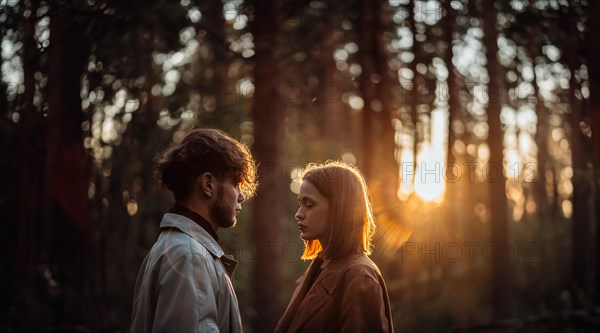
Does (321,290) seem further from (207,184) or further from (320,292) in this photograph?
(207,184)

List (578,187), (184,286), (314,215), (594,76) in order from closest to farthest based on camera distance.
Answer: (184,286)
(314,215)
(594,76)
(578,187)

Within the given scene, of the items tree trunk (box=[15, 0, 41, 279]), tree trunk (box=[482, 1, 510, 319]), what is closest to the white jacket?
tree trunk (box=[15, 0, 41, 279])

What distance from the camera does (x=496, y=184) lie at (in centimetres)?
1451

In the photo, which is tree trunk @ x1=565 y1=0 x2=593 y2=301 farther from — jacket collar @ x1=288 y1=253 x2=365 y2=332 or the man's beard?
the man's beard

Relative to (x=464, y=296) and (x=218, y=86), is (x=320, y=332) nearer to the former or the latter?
(x=218, y=86)

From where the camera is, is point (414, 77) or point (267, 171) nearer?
point (267, 171)

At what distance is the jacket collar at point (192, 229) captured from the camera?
337cm

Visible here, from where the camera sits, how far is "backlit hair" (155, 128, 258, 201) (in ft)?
11.4

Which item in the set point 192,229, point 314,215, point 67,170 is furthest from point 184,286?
point 67,170

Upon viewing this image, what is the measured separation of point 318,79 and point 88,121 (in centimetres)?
916

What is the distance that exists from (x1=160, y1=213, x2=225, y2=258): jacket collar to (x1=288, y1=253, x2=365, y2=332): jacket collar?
76cm

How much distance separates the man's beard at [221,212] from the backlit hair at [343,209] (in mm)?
714

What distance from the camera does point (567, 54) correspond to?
1278cm

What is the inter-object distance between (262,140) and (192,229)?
6.71 meters
